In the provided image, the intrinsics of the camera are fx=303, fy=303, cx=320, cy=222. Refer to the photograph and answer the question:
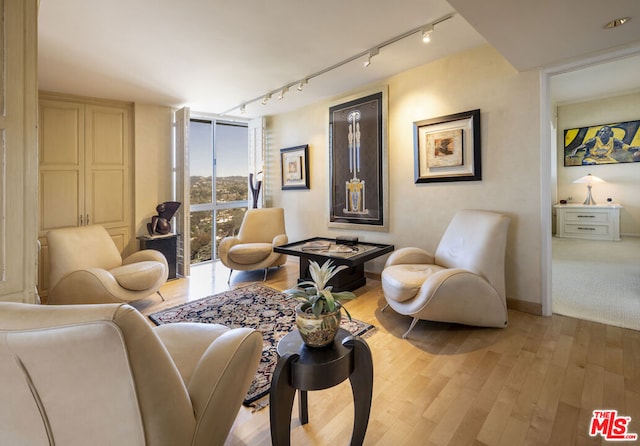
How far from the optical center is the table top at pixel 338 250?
134 inches

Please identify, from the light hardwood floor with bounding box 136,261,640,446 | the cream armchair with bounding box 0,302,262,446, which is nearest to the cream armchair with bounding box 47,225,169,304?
the light hardwood floor with bounding box 136,261,640,446

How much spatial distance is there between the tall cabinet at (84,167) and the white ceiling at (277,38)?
0.30 m

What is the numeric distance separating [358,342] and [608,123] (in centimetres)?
756

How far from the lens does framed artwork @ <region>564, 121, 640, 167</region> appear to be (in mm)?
5773

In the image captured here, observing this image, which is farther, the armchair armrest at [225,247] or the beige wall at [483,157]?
the armchair armrest at [225,247]

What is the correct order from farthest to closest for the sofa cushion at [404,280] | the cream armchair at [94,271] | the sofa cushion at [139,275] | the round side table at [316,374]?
the sofa cushion at [139,275]
the cream armchair at [94,271]
the sofa cushion at [404,280]
the round side table at [316,374]

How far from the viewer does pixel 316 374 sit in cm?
123

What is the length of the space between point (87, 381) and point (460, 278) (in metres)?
2.42

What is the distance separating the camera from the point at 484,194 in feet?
10.7

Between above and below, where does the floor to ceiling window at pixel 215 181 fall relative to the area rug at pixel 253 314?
above

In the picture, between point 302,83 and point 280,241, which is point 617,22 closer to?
point 302,83

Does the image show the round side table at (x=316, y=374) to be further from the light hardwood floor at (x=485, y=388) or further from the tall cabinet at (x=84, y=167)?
the tall cabinet at (x=84, y=167)

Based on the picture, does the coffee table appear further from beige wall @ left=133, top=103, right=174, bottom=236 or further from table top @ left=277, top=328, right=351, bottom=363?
beige wall @ left=133, top=103, right=174, bottom=236

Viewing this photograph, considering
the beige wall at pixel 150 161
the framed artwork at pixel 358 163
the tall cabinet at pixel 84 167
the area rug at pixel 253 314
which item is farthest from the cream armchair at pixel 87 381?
the beige wall at pixel 150 161
